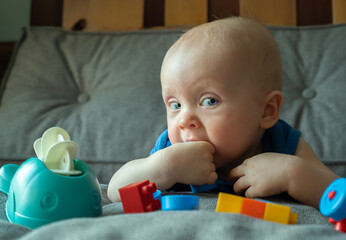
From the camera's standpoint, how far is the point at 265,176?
2.47 ft

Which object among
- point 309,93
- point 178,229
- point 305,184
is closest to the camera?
point 178,229

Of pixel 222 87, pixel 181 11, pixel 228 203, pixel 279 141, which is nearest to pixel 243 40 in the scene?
pixel 222 87

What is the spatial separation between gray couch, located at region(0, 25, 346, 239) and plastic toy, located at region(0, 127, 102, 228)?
389 millimetres

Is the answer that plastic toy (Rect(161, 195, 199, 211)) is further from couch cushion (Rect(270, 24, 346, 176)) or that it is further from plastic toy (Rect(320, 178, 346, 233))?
couch cushion (Rect(270, 24, 346, 176))

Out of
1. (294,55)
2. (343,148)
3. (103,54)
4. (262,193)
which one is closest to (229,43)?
(262,193)

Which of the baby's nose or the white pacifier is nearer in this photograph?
→ the white pacifier

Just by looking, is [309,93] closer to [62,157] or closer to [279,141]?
[279,141]

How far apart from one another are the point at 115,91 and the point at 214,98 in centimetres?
60

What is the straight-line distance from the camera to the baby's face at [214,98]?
31.5 inches

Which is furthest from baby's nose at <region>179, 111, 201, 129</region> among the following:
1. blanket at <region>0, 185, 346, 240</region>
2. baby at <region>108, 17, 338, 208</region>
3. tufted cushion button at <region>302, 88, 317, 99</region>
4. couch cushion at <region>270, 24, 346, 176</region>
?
tufted cushion button at <region>302, 88, 317, 99</region>

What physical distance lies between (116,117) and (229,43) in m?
0.54

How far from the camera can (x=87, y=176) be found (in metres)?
0.61

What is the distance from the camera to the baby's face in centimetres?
80

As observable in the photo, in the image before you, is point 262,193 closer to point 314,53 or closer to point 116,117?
point 116,117
